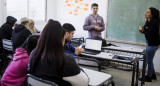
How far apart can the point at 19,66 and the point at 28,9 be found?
388cm

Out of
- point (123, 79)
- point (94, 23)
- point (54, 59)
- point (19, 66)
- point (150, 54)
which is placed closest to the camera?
point (54, 59)

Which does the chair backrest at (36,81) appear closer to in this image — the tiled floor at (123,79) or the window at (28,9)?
the tiled floor at (123,79)

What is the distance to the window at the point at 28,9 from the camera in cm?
464

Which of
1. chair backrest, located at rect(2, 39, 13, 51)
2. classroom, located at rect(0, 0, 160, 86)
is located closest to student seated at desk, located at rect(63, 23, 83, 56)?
classroom, located at rect(0, 0, 160, 86)

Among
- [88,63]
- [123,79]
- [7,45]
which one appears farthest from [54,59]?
[123,79]

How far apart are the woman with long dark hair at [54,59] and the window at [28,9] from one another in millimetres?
3699

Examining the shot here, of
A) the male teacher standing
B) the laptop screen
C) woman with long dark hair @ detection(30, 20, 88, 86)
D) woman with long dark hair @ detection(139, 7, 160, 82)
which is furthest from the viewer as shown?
the male teacher standing

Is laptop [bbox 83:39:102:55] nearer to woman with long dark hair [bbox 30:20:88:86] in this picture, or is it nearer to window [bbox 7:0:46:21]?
woman with long dark hair [bbox 30:20:88:86]

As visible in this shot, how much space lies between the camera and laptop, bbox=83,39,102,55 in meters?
2.75

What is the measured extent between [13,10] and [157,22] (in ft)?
12.0

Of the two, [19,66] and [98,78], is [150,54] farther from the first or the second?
[19,66]

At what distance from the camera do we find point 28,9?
507cm

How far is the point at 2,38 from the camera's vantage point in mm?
3443

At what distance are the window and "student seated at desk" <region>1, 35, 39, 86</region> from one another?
329cm
